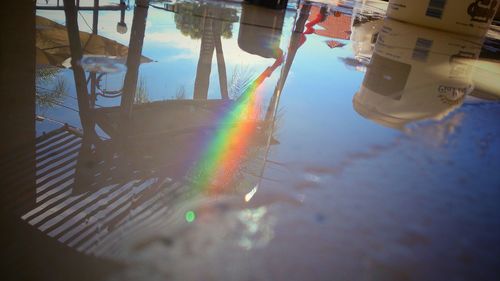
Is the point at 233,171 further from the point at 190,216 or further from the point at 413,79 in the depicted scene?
the point at 413,79

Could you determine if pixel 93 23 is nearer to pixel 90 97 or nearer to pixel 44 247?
pixel 90 97

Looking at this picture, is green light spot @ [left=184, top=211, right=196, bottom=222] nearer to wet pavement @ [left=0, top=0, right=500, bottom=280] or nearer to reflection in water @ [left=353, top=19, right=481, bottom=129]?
wet pavement @ [left=0, top=0, right=500, bottom=280]

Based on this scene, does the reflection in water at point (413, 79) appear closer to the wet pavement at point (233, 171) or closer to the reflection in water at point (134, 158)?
the wet pavement at point (233, 171)

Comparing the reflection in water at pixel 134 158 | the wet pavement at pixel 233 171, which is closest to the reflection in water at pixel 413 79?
the wet pavement at pixel 233 171

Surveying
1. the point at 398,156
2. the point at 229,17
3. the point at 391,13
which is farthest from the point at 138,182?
the point at 391,13

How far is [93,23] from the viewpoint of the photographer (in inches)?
40.7

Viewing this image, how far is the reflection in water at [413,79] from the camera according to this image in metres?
0.66

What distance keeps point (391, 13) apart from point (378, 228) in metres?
Answer: 1.94

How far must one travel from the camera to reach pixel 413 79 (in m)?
0.86

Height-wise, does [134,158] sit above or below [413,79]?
below

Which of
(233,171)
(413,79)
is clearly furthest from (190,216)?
(413,79)

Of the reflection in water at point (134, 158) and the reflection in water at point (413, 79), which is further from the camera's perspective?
the reflection in water at point (413, 79)

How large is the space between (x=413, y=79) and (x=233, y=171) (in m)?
0.67

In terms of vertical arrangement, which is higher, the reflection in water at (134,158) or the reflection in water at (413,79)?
the reflection in water at (413,79)
